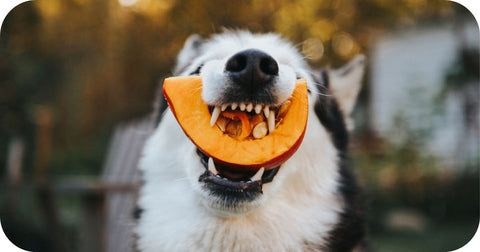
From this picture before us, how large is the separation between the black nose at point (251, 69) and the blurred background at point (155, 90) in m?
2.72

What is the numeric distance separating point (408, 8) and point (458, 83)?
1.20 metres

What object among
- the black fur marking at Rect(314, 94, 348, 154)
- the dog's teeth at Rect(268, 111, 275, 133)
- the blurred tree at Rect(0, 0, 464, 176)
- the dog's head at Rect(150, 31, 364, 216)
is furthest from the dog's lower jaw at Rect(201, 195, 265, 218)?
the blurred tree at Rect(0, 0, 464, 176)

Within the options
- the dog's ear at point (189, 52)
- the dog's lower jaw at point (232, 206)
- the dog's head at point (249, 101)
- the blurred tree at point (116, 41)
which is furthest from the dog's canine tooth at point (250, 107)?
the blurred tree at point (116, 41)

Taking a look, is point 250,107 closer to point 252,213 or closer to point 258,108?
point 258,108

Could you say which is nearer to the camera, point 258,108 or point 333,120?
point 258,108

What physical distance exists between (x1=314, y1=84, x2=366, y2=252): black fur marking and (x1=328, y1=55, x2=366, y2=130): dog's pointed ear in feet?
0.20

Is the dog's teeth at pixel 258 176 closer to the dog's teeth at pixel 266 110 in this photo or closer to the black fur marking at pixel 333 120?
the dog's teeth at pixel 266 110

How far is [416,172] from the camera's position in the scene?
243 inches

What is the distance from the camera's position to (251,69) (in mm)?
1757

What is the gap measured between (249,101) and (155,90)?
3125mm

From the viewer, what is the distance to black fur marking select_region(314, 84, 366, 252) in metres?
2.13

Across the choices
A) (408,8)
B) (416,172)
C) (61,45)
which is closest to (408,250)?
(416,172)

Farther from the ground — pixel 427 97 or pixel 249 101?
pixel 249 101

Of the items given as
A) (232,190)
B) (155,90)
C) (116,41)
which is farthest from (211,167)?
(116,41)
